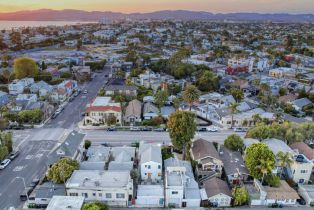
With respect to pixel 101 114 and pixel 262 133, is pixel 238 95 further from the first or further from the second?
pixel 101 114

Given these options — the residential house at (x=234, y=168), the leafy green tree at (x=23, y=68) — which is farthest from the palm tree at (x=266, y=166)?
the leafy green tree at (x=23, y=68)

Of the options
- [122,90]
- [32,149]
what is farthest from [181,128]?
[122,90]

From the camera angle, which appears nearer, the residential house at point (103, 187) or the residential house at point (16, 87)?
the residential house at point (103, 187)

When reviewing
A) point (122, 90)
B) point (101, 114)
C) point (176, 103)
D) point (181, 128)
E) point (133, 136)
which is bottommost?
point (133, 136)

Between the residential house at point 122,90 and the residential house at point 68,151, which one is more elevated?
the residential house at point 122,90

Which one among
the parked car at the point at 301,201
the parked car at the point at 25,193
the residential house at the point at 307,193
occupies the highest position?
the parked car at the point at 25,193

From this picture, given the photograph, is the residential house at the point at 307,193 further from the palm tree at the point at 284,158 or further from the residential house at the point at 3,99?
the residential house at the point at 3,99
